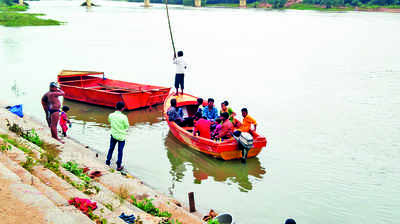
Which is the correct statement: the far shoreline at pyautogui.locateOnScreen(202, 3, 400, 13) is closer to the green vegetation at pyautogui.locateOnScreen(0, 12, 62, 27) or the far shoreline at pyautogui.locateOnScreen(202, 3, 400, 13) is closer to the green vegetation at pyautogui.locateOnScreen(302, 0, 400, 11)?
the green vegetation at pyautogui.locateOnScreen(302, 0, 400, 11)

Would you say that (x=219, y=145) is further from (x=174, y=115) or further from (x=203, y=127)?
(x=174, y=115)

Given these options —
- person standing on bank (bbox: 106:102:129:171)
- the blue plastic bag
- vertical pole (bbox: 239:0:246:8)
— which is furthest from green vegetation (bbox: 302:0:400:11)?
person standing on bank (bbox: 106:102:129:171)

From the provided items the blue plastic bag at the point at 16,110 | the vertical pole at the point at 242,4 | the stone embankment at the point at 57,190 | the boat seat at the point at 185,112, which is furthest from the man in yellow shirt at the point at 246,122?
the vertical pole at the point at 242,4

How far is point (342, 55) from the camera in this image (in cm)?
3375

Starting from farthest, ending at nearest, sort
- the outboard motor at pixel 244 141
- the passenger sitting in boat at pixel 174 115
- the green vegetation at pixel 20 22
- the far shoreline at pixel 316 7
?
the far shoreline at pixel 316 7 < the green vegetation at pixel 20 22 < the passenger sitting in boat at pixel 174 115 < the outboard motor at pixel 244 141

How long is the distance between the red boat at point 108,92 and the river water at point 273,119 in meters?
0.43

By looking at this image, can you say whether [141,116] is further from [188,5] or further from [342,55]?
[188,5]

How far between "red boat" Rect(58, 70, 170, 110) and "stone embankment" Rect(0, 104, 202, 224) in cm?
631

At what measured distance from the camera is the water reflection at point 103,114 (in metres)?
15.3

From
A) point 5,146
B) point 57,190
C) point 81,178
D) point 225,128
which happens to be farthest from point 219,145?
point 5,146

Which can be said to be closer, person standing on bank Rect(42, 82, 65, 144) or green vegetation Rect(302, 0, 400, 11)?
person standing on bank Rect(42, 82, 65, 144)

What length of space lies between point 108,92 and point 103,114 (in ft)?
3.30

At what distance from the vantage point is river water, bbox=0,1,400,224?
967 centimetres

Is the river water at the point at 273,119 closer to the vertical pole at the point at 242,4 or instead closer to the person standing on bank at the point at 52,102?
the person standing on bank at the point at 52,102
